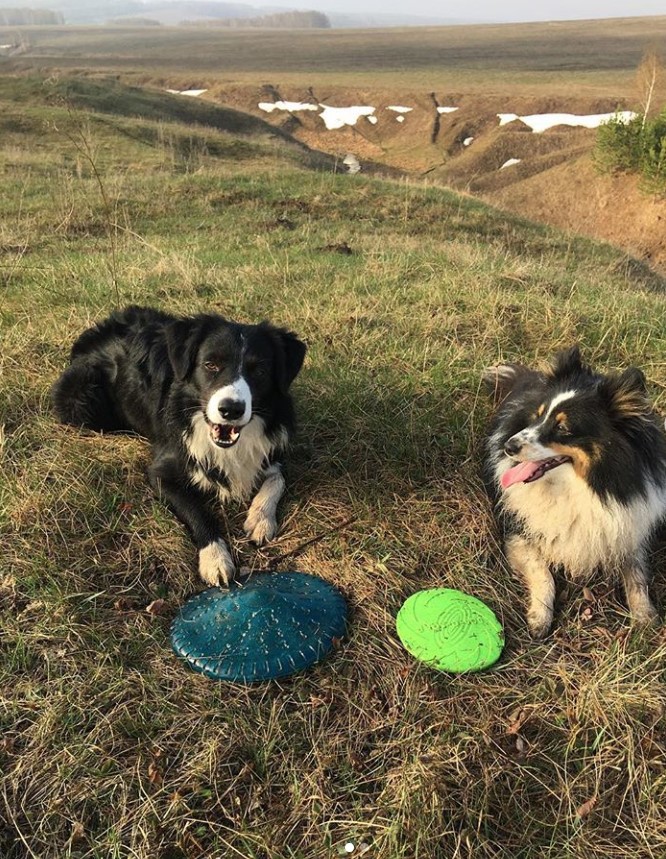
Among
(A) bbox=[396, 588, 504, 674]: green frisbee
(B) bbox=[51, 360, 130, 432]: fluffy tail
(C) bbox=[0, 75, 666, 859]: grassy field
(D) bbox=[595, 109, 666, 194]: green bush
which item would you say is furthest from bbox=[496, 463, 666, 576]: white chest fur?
(D) bbox=[595, 109, 666, 194]: green bush

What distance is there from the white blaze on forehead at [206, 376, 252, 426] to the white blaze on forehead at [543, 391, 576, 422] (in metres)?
1.50

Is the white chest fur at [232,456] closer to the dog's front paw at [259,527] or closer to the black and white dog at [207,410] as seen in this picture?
the black and white dog at [207,410]

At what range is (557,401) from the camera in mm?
3119

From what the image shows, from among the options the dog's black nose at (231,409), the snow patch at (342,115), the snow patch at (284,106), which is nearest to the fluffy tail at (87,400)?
the dog's black nose at (231,409)

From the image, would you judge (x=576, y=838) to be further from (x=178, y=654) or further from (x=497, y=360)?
(x=497, y=360)

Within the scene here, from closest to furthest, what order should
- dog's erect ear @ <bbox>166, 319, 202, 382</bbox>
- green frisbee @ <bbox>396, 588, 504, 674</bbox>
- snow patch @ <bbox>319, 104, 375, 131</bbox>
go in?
green frisbee @ <bbox>396, 588, 504, 674</bbox> < dog's erect ear @ <bbox>166, 319, 202, 382</bbox> < snow patch @ <bbox>319, 104, 375, 131</bbox>

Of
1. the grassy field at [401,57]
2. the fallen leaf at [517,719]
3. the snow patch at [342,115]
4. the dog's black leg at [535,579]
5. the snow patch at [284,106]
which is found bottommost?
the fallen leaf at [517,719]

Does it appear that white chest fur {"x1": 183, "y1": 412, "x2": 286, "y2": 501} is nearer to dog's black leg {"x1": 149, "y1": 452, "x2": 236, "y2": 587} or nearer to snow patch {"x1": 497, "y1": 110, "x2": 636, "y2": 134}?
dog's black leg {"x1": 149, "y1": 452, "x2": 236, "y2": 587}

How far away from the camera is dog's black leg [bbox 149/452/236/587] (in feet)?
11.0

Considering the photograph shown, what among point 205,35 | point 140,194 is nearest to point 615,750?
point 140,194

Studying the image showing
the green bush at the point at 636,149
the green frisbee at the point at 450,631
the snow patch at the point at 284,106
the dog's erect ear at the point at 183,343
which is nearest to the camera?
the green frisbee at the point at 450,631

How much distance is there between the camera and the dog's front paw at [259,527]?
12.0 ft

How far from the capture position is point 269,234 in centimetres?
1055

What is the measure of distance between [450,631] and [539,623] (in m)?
0.50
